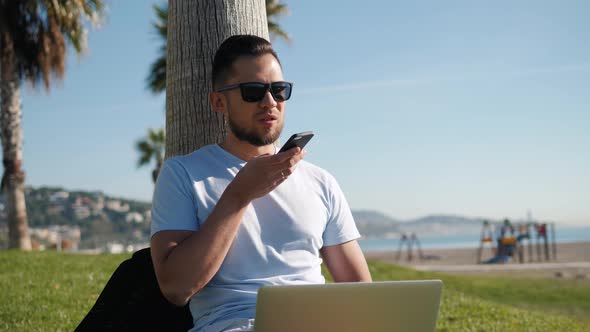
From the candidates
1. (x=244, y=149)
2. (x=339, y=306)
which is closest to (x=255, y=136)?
(x=244, y=149)

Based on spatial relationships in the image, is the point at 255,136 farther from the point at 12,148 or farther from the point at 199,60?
the point at 12,148

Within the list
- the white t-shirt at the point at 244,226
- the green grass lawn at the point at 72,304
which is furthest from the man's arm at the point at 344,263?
the green grass lawn at the point at 72,304

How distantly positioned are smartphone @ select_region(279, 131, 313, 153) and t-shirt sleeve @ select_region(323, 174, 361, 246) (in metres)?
0.56

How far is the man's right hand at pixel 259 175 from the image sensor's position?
2.35 meters

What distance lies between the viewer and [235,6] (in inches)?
154

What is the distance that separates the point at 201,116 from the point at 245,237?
1455 millimetres

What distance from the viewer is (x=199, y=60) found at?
386 centimetres

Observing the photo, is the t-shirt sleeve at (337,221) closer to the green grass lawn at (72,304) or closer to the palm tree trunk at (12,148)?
the green grass lawn at (72,304)

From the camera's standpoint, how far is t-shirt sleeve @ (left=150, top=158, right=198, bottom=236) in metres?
2.45

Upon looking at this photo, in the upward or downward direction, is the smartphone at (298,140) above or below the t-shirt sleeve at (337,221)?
above

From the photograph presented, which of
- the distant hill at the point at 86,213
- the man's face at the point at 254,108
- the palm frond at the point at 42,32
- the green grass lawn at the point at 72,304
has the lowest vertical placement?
the distant hill at the point at 86,213

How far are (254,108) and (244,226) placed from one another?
496 mm

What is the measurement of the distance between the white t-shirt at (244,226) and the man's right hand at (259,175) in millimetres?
207

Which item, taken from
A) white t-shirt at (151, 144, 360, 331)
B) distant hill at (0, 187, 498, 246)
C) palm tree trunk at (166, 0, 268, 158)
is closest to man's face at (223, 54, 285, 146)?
white t-shirt at (151, 144, 360, 331)
